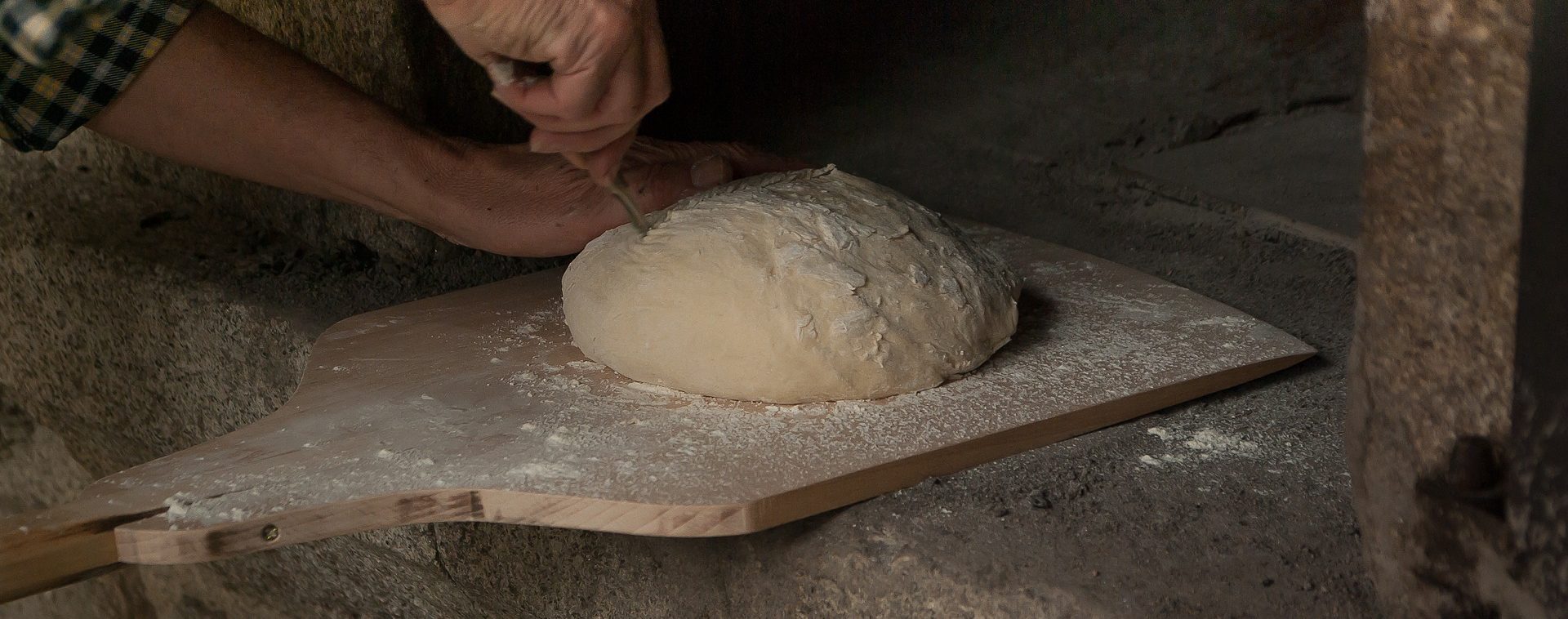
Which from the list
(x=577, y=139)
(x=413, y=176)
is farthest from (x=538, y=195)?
(x=577, y=139)

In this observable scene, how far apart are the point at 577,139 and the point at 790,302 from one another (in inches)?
11.8

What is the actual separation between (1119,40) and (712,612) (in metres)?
1.48

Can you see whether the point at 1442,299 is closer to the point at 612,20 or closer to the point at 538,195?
the point at 612,20

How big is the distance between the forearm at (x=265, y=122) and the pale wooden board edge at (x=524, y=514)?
0.65 meters

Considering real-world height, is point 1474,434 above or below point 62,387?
above

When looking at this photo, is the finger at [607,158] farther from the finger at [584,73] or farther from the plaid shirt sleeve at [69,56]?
the plaid shirt sleeve at [69,56]

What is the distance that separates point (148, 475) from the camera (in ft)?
3.79

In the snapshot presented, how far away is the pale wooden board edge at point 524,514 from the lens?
1.05 meters

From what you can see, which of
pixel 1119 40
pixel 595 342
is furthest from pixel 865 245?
pixel 1119 40

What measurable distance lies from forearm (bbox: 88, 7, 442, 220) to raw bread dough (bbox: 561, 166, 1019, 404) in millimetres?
377

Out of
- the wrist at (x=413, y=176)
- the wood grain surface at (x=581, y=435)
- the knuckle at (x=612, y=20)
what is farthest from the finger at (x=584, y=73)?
the wrist at (x=413, y=176)

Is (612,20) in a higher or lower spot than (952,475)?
higher

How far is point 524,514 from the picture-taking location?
3.61 feet

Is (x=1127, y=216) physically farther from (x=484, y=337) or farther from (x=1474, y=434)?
(x=1474, y=434)
